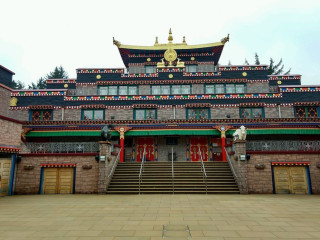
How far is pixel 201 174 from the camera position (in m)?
15.8

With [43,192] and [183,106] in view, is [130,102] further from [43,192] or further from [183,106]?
[43,192]

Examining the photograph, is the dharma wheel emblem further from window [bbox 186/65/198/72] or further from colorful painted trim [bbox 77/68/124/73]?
colorful painted trim [bbox 77/68/124/73]

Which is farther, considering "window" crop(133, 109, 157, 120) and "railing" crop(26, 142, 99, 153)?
"window" crop(133, 109, 157, 120)

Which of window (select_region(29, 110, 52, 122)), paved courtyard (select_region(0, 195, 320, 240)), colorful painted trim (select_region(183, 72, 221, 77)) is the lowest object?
paved courtyard (select_region(0, 195, 320, 240))

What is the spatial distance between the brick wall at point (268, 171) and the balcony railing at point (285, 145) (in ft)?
3.28

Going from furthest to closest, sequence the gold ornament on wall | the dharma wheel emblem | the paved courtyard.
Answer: the dharma wheel emblem → the gold ornament on wall → the paved courtyard

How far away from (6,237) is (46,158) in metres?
9.87

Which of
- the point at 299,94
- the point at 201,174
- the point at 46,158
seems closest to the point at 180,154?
the point at 201,174

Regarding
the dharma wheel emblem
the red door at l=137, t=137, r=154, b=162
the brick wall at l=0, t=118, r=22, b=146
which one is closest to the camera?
the brick wall at l=0, t=118, r=22, b=146

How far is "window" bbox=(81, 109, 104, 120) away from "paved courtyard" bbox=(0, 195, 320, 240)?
14.7 m

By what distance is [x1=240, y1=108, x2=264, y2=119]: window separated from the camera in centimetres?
2361

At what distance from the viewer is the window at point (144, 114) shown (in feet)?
78.4

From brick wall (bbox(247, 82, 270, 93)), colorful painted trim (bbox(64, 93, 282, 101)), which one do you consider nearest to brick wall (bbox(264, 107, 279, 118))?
colorful painted trim (bbox(64, 93, 282, 101))

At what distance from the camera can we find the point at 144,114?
78.7 feet
